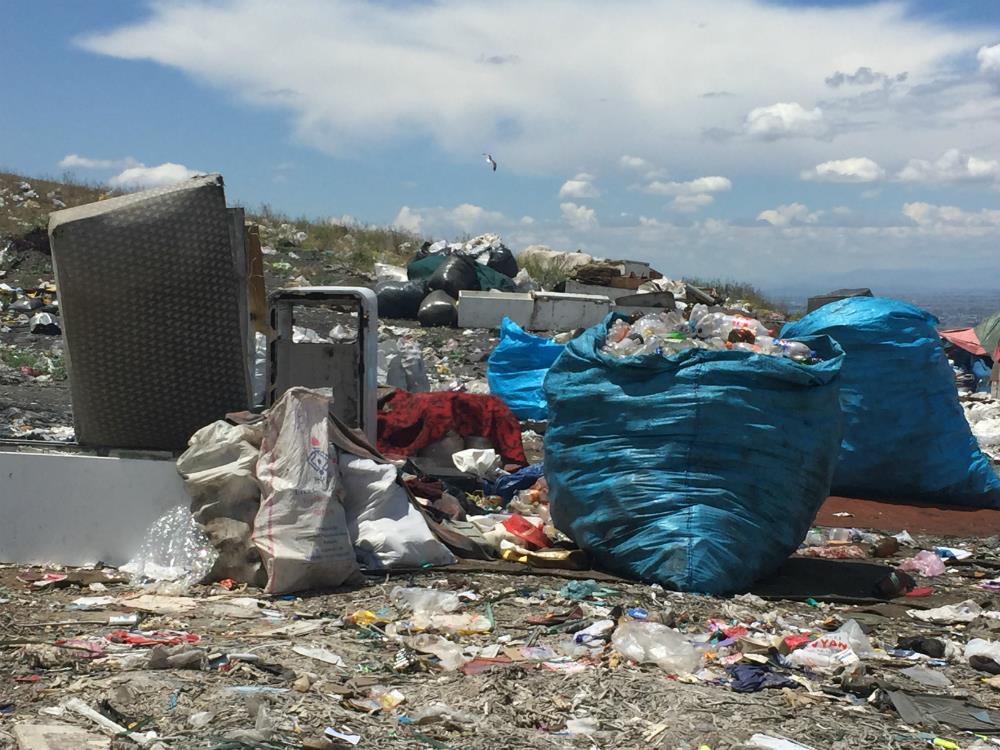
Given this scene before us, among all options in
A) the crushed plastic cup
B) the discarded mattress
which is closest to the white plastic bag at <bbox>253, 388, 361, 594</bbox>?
the discarded mattress

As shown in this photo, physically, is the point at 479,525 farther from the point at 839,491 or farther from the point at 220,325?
the point at 839,491

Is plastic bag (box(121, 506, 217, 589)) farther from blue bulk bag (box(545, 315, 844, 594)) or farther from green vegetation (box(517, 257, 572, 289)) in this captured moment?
green vegetation (box(517, 257, 572, 289))

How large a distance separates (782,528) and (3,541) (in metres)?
3.36

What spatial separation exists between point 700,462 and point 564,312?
30.7 ft

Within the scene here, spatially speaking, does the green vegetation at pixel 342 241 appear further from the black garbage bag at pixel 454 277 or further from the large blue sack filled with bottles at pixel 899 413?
the large blue sack filled with bottles at pixel 899 413

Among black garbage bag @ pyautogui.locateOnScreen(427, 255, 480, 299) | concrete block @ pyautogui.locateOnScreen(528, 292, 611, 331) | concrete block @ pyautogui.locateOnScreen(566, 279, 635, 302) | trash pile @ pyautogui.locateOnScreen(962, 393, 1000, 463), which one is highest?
black garbage bag @ pyautogui.locateOnScreen(427, 255, 480, 299)

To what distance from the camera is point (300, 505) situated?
175 inches

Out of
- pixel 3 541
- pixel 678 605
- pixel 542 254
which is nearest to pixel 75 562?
pixel 3 541

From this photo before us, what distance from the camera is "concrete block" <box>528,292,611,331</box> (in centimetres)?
1380

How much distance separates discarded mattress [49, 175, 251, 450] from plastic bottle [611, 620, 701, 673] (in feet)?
7.76

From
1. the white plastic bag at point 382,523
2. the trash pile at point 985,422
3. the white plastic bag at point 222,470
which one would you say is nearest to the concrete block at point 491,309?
the trash pile at point 985,422

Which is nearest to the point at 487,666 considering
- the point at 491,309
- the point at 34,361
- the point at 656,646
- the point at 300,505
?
the point at 656,646

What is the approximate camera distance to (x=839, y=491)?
23.4 ft

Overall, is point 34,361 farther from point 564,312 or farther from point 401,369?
point 564,312
